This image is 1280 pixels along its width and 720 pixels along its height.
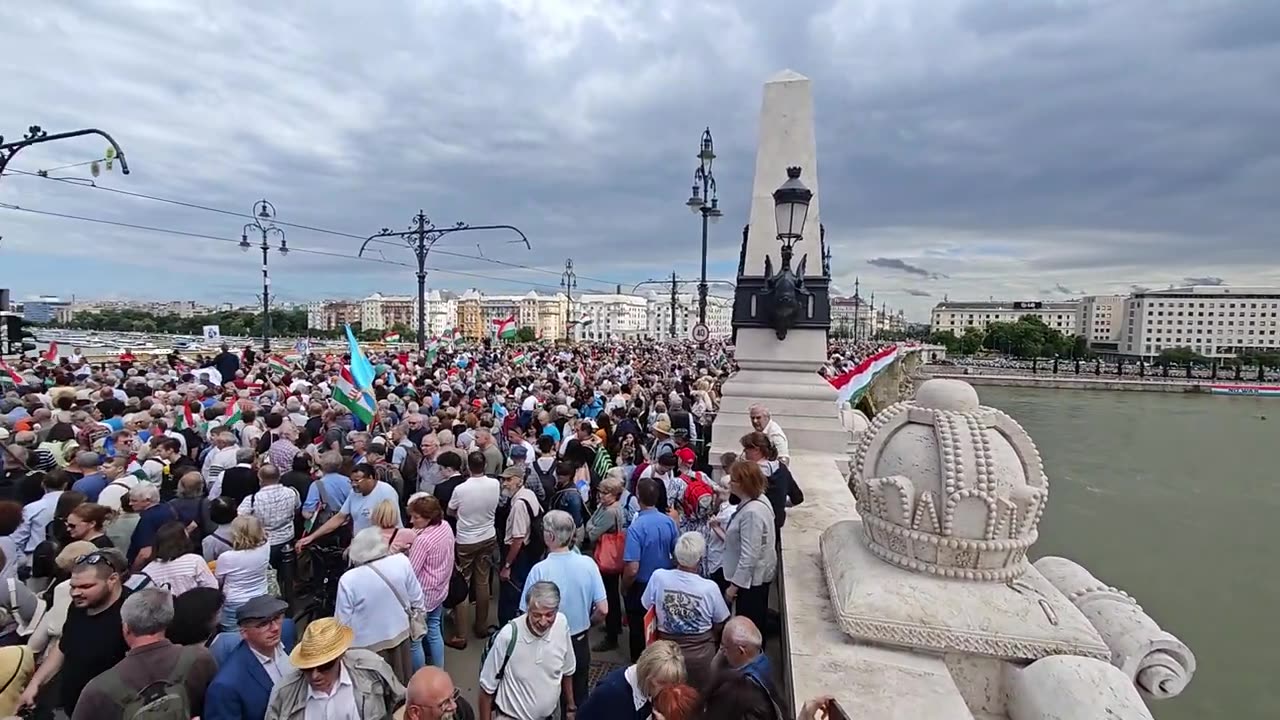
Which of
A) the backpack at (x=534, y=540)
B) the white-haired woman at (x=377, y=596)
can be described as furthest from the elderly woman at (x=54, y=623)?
the backpack at (x=534, y=540)

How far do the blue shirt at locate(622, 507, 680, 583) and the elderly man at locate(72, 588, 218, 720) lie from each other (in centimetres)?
236

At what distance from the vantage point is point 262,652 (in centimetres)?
284

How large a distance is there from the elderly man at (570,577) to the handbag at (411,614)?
692mm

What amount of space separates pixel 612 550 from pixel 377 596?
1.74 meters

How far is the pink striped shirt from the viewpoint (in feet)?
13.4

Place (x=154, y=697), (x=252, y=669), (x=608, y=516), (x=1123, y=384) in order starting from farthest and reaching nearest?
(x=1123, y=384), (x=608, y=516), (x=252, y=669), (x=154, y=697)

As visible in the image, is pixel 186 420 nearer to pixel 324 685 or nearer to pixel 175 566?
pixel 175 566

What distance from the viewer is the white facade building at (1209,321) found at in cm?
11469

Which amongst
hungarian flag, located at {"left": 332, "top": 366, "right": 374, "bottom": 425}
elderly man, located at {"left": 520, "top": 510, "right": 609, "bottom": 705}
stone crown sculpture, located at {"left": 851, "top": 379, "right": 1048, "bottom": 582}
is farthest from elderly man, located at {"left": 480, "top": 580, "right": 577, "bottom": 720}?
hungarian flag, located at {"left": 332, "top": 366, "right": 374, "bottom": 425}

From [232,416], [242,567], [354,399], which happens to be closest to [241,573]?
[242,567]

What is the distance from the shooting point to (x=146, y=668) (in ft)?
8.73

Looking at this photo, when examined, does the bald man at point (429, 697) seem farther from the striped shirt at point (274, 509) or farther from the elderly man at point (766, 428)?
the elderly man at point (766, 428)

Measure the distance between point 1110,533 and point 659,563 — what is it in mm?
13656

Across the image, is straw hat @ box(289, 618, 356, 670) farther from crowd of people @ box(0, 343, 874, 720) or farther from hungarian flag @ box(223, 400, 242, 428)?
hungarian flag @ box(223, 400, 242, 428)
